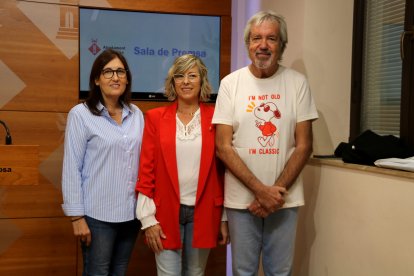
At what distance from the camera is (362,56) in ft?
7.85

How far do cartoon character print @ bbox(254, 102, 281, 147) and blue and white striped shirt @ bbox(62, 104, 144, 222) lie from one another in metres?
0.59

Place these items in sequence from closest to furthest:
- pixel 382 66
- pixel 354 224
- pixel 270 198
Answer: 1. pixel 270 198
2. pixel 354 224
3. pixel 382 66

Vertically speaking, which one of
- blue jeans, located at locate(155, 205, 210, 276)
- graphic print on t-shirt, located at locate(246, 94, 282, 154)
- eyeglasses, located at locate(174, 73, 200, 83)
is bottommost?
blue jeans, located at locate(155, 205, 210, 276)

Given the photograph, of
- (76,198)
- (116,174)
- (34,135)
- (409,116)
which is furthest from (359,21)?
(34,135)

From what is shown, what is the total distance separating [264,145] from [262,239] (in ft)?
1.40

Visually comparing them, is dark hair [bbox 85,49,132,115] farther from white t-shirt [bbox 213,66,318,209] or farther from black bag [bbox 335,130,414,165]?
black bag [bbox 335,130,414,165]

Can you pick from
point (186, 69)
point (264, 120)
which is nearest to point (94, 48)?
point (186, 69)

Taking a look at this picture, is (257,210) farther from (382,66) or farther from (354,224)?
(382,66)

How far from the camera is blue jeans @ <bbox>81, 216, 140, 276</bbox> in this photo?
75.6 inches

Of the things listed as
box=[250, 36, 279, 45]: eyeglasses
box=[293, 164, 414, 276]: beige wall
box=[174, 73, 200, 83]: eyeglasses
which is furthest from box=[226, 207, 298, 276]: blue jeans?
box=[250, 36, 279, 45]: eyeglasses

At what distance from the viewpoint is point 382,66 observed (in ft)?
7.48

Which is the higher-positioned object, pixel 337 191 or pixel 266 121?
pixel 266 121

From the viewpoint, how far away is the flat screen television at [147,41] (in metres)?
2.69

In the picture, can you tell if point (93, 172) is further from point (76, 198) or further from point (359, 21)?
point (359, 21)
